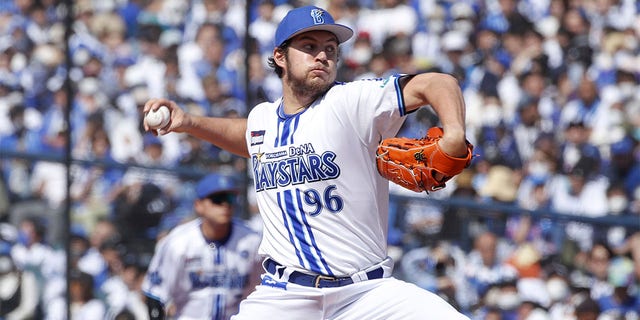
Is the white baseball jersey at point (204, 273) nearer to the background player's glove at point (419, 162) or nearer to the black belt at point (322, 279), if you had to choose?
the black belt at point (322, 279)

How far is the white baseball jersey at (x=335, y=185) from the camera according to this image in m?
4.11

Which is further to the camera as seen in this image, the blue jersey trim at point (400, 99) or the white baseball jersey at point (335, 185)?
the white baseball jersey at point (335, 185)

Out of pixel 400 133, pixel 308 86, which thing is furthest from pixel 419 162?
pixel 400 133

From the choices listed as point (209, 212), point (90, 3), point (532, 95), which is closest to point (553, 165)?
point (532, 95)

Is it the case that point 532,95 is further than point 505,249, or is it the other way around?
point 532,95

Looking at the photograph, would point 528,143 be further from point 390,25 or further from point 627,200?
point 390,25

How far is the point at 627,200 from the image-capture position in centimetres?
795

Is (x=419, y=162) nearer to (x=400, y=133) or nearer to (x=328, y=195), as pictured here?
(x=328, y=195)

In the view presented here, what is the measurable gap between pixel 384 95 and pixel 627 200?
4.51 meters

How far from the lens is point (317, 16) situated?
4.21 meters

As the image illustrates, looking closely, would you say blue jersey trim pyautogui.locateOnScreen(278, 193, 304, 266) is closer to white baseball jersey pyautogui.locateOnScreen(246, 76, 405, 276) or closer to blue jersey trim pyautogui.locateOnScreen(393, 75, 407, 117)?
white baseball jersey pyautogui.locateOnScreen(246, 76, 405, 276)

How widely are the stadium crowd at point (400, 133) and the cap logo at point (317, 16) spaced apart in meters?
3.05

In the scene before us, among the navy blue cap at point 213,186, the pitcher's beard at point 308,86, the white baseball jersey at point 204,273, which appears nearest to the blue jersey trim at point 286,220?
the pitcher's beard at point 308,86

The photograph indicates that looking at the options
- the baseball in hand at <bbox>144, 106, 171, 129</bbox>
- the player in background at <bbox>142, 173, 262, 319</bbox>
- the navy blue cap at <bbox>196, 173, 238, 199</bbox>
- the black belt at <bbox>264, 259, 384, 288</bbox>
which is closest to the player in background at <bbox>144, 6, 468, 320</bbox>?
the black belt at <bbox>264, 259, 384, 288</bbox>
